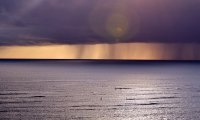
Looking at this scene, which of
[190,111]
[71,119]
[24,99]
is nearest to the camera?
[71,119]

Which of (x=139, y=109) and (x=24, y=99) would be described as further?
(x=24, y=99)

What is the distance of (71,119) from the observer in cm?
5131

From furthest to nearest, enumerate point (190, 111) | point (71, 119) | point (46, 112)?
1. point (190, 111)
2. point (46, 112)
3. point (71, 119)

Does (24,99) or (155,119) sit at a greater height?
(24,99)

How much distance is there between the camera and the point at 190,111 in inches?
2547

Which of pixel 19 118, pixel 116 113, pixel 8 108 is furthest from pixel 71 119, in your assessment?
pixel 8 108

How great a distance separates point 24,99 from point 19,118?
25.4 m

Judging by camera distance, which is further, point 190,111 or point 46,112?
point 190,111

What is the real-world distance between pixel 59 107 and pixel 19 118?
1465 centimetres

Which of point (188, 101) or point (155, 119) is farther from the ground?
point (188, 101)

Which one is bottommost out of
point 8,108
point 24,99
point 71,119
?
point 71,119

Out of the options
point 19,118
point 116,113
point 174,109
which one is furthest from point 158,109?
point 19,118

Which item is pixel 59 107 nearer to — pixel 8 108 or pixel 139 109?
pixel 8 108

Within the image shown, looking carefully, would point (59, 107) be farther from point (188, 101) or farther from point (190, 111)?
point (188, 101)
